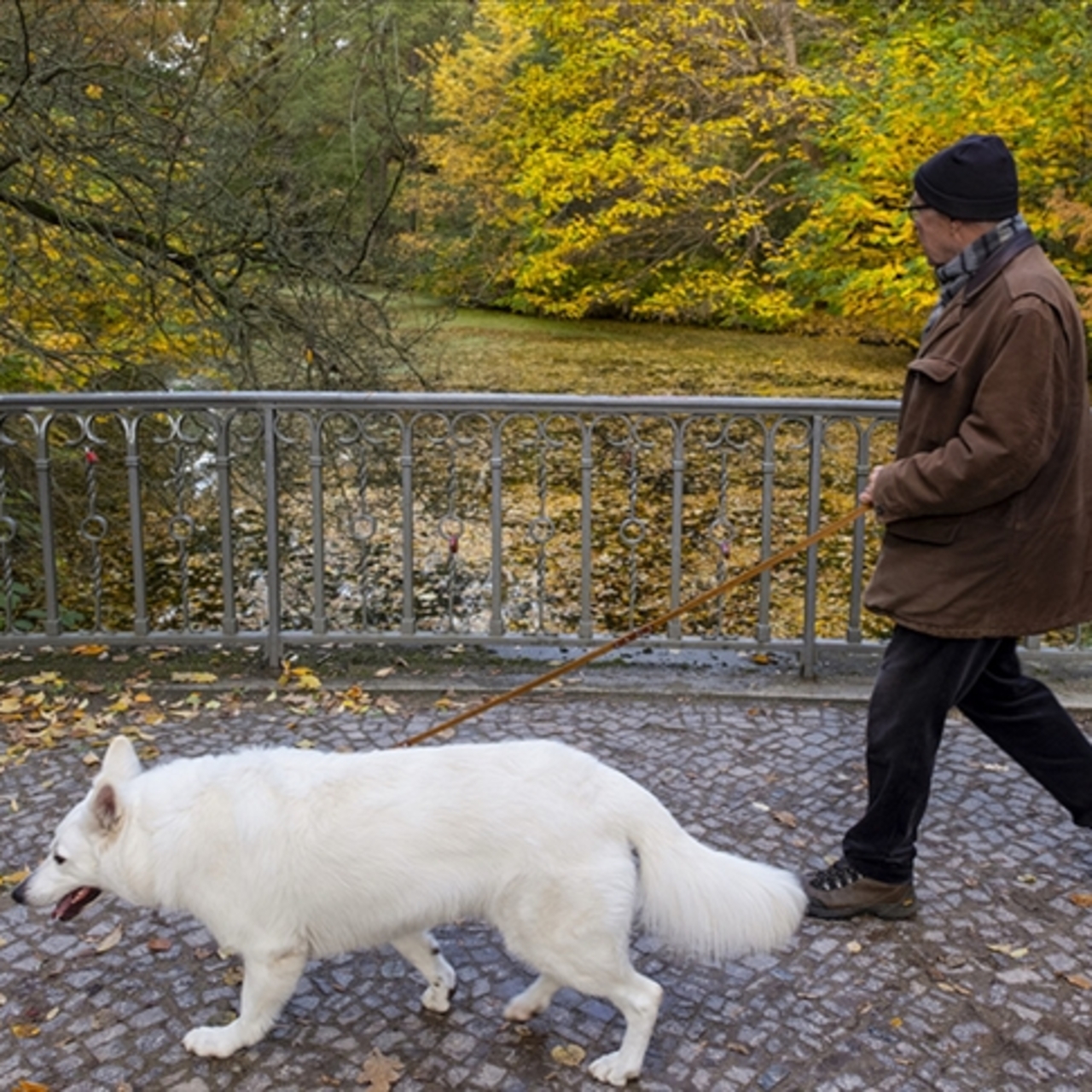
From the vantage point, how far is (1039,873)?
420 cm

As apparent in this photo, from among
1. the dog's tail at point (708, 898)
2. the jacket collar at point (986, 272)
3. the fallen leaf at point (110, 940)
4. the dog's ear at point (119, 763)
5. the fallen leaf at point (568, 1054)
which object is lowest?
the fallen leaf at point (110, 940)

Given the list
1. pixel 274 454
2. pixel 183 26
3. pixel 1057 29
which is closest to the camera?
pixel 274 454

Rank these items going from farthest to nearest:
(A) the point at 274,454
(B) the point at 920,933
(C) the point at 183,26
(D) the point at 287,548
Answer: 1. (D) the point at 287,548
2. (C) the point at 183,26
3. (A) the point at 274,454
4. (B) the point at 920,933

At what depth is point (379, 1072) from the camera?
3.15m

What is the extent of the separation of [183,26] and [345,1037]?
7.23 metres

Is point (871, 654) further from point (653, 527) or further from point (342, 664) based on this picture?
point (653, 527)

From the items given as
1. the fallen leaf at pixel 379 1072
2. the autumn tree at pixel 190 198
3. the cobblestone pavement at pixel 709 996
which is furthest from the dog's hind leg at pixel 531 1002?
the autumn tree at pixel 190 198

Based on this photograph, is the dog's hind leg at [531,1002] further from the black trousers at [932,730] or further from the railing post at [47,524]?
the railing post at [47,524]

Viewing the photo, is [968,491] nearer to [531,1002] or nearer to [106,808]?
[531,1002]

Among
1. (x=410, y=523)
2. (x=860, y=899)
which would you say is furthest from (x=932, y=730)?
(x=410, y=523)

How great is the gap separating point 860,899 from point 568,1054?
1.19 meters

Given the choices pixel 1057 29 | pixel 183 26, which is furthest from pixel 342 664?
pixel 1057 29

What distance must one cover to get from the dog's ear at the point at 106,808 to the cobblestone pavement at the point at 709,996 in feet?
2.24

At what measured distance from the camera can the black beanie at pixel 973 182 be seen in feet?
11.4
